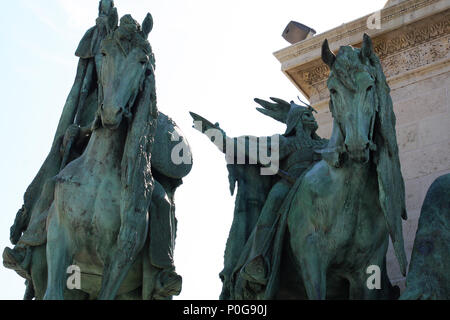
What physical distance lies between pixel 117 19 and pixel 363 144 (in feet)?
6.55

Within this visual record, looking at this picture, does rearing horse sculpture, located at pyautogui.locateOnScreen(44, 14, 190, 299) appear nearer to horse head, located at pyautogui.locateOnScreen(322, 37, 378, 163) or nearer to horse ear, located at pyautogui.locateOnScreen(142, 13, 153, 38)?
horse ear, located at pyautogui.locateOnScreen(142, 13, 153, 38)

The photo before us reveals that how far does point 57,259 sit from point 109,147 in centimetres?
86

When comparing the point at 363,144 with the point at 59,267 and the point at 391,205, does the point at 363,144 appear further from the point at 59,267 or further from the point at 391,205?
the point at 59,267

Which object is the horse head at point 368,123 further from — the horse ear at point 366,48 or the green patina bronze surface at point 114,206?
the green patina bronze surface at point 114,206

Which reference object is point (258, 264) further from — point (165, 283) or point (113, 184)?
point (113, 184)

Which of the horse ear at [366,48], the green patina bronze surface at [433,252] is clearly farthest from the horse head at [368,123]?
the green patina bronze surface at [433,252]

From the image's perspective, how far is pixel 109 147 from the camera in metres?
8.02

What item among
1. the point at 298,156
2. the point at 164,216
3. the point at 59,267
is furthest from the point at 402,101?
the point at 59,267

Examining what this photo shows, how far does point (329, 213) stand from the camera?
8.02 meters

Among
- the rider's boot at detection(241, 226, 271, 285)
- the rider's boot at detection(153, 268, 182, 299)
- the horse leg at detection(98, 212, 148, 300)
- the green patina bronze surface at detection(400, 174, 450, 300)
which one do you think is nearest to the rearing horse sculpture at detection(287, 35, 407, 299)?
the green patina bronze surface at detection(400, 174, 450, 300)

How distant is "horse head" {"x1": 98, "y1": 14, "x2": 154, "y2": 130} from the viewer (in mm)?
7715

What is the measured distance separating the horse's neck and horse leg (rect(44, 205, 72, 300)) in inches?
19.4
